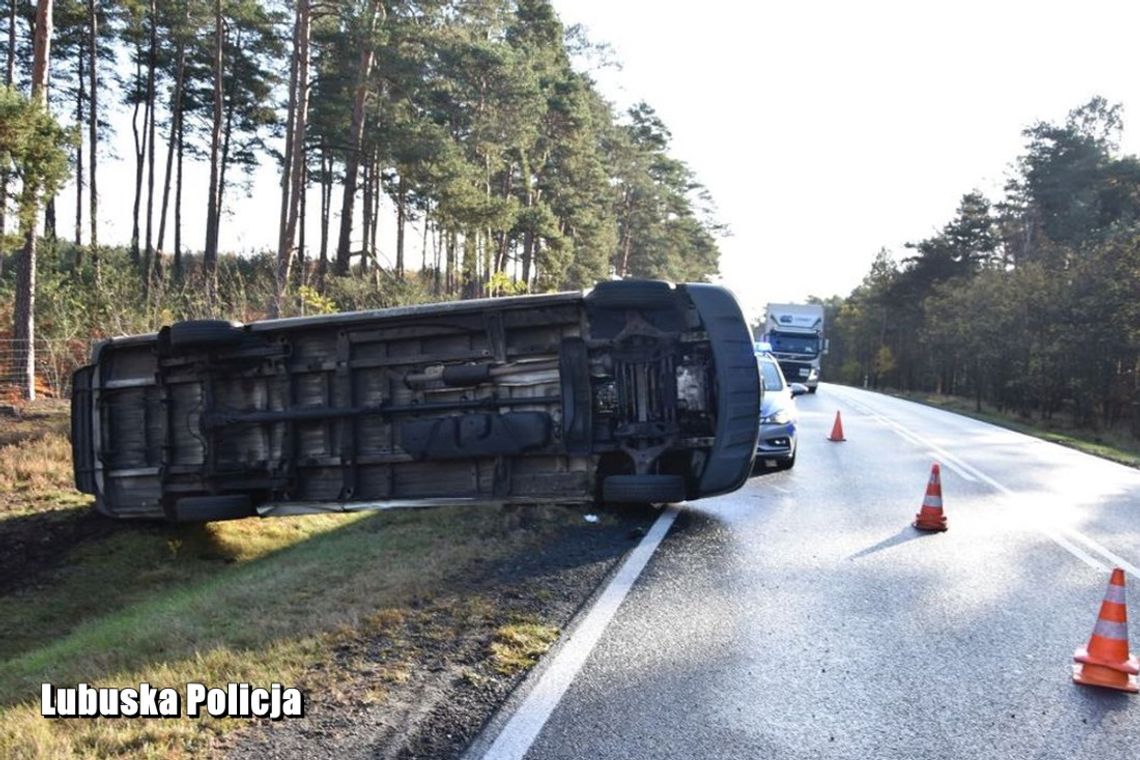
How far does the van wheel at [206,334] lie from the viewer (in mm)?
7207

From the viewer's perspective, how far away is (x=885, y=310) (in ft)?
276

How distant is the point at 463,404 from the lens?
696cm

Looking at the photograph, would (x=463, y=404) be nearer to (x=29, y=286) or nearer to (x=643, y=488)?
(x=643, y=488)

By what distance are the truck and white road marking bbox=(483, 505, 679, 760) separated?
3179cm

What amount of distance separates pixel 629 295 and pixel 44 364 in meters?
13.1

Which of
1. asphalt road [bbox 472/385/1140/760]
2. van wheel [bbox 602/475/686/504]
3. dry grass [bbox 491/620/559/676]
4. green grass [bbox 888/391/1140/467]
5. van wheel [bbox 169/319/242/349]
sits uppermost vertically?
van wheel [bbox 169/319/242/349]

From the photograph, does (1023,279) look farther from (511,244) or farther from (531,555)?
(531,555)

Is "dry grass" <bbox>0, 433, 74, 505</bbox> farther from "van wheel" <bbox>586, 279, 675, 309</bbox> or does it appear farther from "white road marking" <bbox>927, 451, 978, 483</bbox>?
"white road marking" <bbox>927, 451, 978, 483</bbox>

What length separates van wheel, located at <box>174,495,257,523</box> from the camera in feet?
23.4

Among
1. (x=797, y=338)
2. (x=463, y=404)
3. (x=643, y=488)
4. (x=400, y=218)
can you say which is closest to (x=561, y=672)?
(x=643, y=488)

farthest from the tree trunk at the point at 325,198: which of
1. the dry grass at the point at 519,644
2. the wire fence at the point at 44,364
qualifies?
the dry grass at the point at 519,644

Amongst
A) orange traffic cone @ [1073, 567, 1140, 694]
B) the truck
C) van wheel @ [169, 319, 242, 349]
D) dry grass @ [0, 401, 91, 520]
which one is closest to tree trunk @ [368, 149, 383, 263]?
the truck

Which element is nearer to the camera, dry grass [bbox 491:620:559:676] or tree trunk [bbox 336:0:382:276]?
dry grass [bbox 491:620:559:676]

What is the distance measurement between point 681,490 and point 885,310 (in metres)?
83.2
